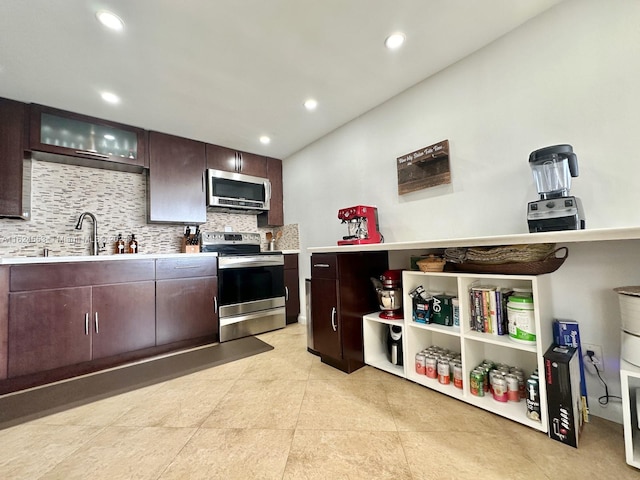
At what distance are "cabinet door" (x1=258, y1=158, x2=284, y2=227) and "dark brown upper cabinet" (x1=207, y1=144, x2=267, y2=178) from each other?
4.1 inches

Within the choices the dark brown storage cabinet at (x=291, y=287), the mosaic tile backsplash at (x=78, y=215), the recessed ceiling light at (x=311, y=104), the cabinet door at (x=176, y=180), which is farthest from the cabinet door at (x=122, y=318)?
the recessed ceiling light at (x=311, y=104)

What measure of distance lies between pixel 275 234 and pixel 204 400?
2.40m

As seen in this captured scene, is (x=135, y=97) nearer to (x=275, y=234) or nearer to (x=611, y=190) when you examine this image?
(x=275, y=234)

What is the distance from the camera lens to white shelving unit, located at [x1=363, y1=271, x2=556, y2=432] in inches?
49.7

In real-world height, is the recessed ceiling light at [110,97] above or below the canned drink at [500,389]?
above

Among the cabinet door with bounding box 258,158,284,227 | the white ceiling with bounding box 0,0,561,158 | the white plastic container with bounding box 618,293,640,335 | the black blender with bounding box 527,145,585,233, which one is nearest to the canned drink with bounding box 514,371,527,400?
the white plastic container with bounding box 618,293,640,335

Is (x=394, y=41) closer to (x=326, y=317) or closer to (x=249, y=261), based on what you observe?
(x=326, y=317)

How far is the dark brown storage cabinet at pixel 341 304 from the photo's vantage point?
1.87 metres

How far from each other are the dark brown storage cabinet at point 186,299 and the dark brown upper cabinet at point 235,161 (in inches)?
47.2

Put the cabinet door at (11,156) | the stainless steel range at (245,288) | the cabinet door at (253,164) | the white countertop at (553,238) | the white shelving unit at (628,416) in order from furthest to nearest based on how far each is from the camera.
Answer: the cabinet door at (253,164)
the stainless steel range at (245,288)
the cabinet door at (11,156)
the white shelving unit at (628,416)
the white countertop at (553,238)

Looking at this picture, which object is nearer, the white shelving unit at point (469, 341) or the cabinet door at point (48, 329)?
the white shelving unit at point (469, 341)

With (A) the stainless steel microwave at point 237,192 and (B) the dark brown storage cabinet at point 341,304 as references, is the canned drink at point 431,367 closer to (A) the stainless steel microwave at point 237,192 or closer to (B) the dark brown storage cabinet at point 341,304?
(B) the dark brown storage cabinet at point 341,304

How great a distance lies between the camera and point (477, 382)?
1.45 meters

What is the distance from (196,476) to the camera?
3.41 feet
